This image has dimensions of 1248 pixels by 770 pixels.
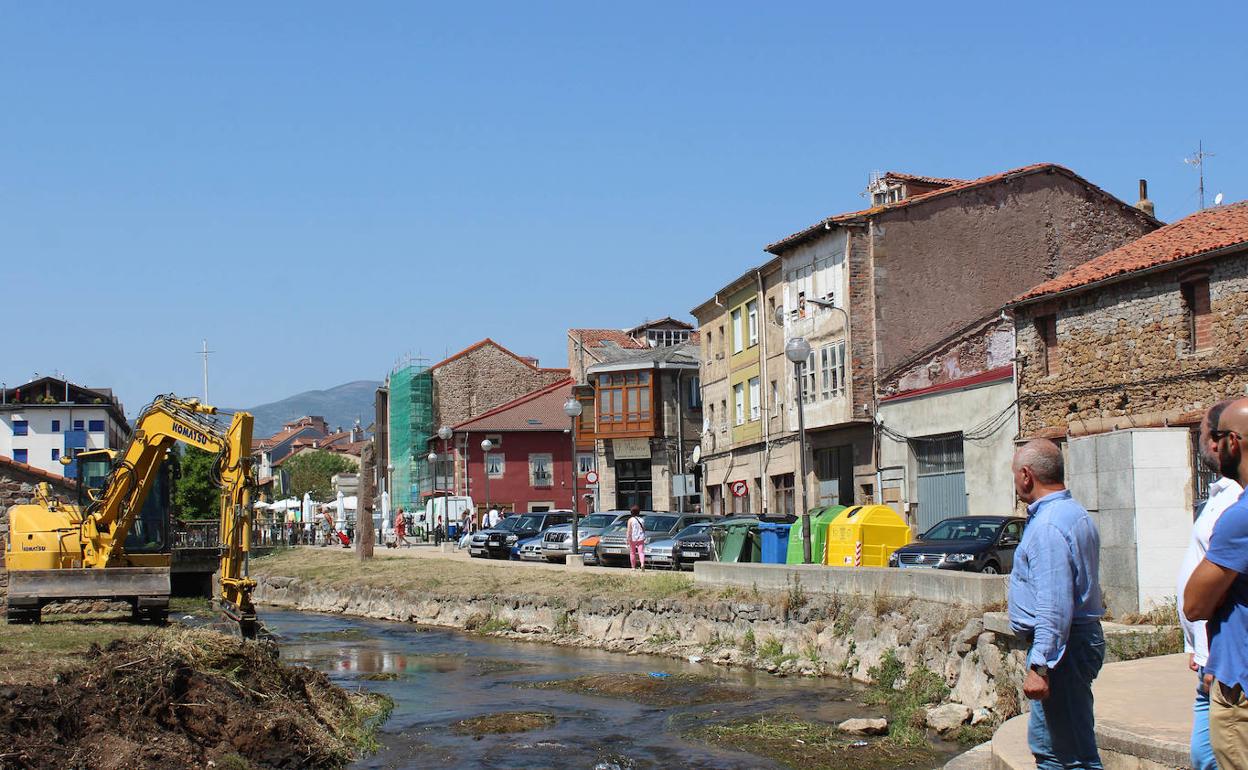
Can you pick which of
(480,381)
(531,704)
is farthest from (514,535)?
(480,381)

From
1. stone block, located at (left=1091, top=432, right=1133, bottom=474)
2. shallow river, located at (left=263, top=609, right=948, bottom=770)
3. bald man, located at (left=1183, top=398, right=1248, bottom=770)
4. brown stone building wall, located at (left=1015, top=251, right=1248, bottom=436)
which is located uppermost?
brown stone building wall, located at (left=1015, top=251, right=1248, bottom=436)

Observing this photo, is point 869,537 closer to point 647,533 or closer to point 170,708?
point 647,533

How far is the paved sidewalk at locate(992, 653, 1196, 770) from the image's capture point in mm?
7500

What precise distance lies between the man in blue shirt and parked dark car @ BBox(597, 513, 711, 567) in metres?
28.2

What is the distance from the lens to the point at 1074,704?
6.47m

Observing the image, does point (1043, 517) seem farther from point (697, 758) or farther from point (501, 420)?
point (501, 420)

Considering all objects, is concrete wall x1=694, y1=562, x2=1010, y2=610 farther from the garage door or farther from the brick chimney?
the brick chimney

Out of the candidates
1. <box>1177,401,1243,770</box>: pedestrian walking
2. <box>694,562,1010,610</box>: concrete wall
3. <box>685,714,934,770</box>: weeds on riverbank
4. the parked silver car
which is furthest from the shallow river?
the parked silver car

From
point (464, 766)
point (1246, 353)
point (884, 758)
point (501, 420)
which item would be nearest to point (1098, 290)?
point (1246, 353)

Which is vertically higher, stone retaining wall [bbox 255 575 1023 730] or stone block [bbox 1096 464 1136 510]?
stone block [bbox 1096 464 1136 510]

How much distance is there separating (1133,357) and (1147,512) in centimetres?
1670

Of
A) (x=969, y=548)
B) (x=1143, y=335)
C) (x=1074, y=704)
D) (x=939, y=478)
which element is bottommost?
(x=969, y=548)

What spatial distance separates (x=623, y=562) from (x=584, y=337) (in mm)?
43647

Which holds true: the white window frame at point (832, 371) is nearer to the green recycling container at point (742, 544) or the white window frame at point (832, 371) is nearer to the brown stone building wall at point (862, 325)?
the brown stone building wall at point (862, 325)
